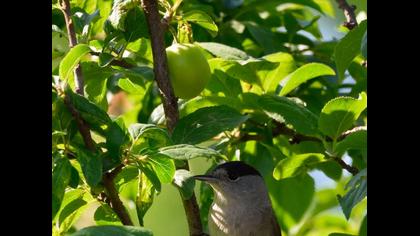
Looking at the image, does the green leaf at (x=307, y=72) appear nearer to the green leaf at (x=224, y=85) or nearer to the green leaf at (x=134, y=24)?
the green leaf at (x=224, y=85)

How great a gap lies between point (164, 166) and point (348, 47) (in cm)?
115

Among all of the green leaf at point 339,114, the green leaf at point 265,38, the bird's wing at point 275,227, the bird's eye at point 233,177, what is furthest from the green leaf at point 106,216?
the green leaf at point 265,38

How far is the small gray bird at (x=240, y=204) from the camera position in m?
4.08

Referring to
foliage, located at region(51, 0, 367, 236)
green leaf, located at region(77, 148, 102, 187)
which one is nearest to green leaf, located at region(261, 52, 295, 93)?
foliage, located at region(51, 0, 367, 236)

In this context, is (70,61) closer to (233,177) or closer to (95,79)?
(95,79)

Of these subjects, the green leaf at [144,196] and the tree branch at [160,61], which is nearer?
the green leaf at [144,196]

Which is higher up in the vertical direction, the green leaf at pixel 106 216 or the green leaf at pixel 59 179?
the green leaf at pixel 59 179

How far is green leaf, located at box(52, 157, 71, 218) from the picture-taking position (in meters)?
2.69

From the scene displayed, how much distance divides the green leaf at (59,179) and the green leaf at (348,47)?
1381mm

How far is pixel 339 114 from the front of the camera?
3322mm

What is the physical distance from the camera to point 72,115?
2.86m

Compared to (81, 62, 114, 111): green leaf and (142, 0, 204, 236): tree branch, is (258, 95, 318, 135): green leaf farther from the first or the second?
(81, 62, 114, 111): green leaf
